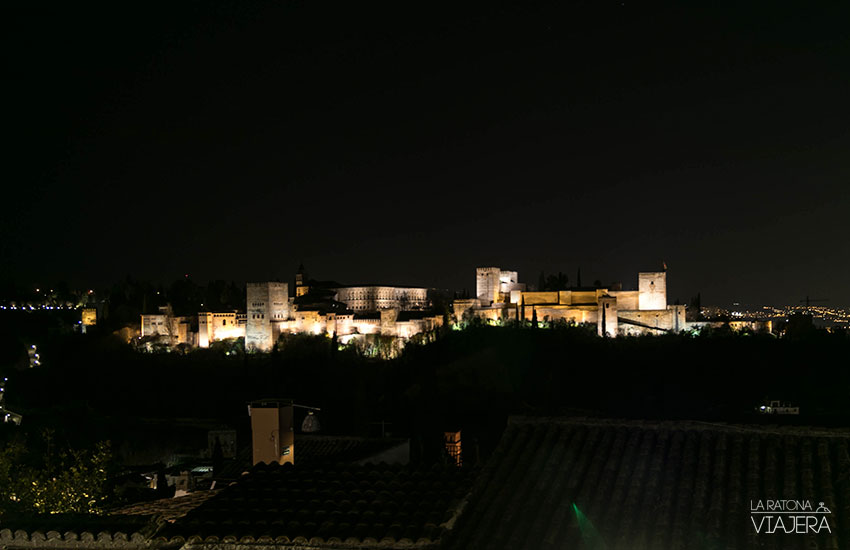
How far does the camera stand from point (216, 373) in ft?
173

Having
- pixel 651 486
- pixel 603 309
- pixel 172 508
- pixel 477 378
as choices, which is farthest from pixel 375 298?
pixel 651 486

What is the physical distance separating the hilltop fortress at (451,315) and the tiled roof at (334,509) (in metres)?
49.5

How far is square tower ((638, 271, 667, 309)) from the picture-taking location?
57531 mm

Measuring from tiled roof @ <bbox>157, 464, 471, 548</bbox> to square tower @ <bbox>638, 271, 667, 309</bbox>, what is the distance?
53.8 metres

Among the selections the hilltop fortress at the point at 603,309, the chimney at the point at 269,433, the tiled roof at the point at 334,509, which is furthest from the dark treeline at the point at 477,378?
the tiled roof at the point at 334,509

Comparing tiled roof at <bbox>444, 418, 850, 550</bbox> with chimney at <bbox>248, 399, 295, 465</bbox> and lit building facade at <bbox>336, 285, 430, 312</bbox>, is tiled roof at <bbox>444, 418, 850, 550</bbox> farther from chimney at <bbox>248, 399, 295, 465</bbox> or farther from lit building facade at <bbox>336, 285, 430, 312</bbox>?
lit building facade at <bbox>336, 285, 430, 312</bbox>

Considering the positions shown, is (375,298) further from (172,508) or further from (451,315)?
(172,508)

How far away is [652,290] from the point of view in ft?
189

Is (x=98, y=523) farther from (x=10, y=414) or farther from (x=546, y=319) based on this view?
(x=546, y=319)

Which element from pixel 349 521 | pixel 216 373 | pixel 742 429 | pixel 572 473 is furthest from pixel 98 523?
pixel 216 373

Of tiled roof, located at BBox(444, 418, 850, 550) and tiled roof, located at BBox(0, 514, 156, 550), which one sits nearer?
tiled roof, located at BBox(444, 418, 850, 550)

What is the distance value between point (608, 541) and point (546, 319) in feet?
173

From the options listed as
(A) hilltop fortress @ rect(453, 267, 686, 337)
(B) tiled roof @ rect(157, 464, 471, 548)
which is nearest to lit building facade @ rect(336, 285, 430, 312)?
(A) hilltop fortress @ rect(453, 267, 686, 337)

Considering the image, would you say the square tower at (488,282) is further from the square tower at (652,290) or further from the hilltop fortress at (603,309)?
the square tower at (652,290)
